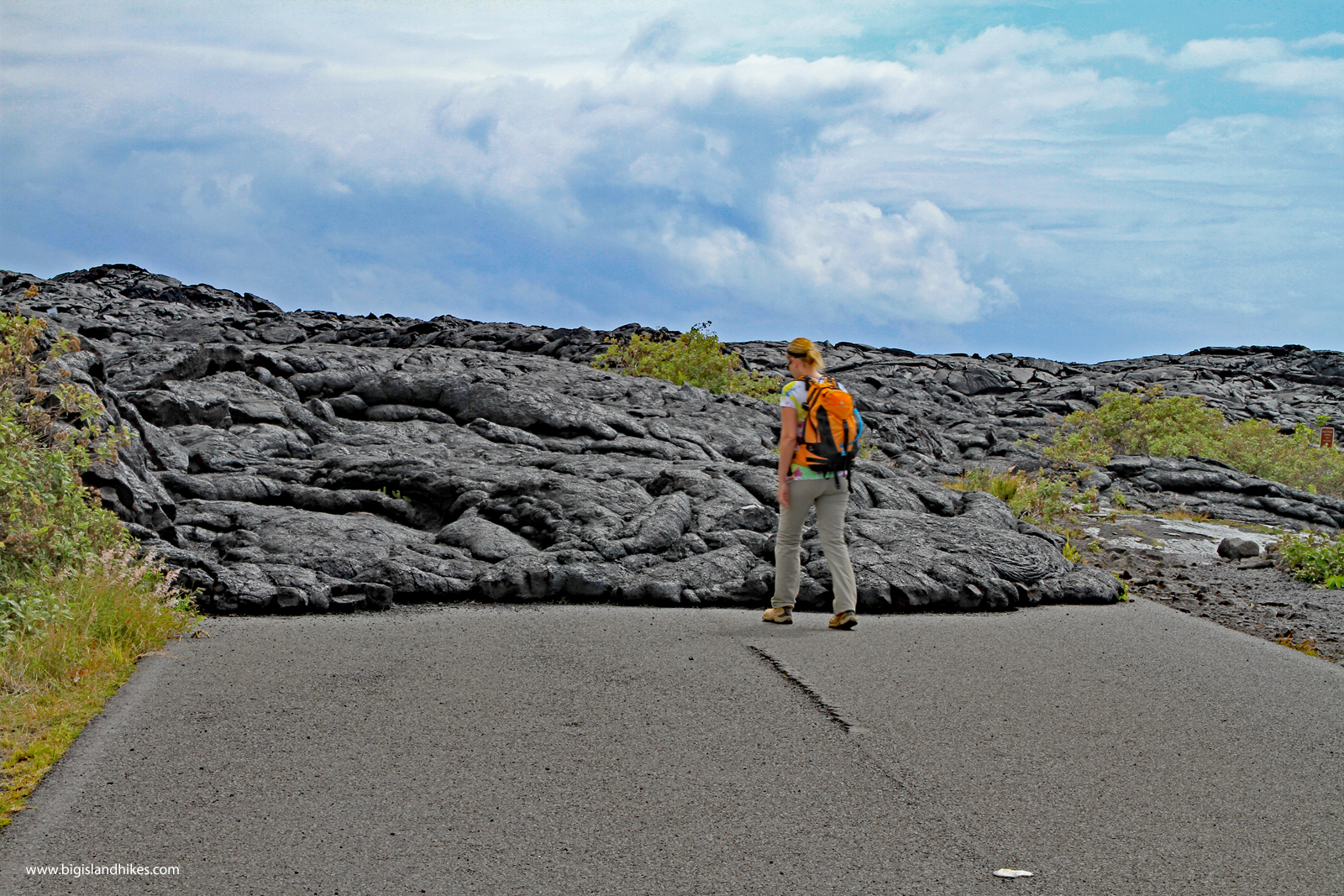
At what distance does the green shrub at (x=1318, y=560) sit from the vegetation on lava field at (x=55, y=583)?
1387 cm

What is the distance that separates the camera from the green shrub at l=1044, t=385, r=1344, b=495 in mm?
32125

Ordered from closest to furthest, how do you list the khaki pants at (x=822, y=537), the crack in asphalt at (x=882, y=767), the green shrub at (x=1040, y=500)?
the crack in asphalt at (x=882, y=767), the khaki pants at (x=822, y=537), the green shrub at (x=1040, y=500)

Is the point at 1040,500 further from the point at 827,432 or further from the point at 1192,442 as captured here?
the point at 1192,442

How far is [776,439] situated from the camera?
1980cm

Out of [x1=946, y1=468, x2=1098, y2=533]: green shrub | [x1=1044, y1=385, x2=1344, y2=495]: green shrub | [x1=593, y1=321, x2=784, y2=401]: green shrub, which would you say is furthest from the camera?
[x1=1044, y1=385, x2=1344, y2=495]: green shrub

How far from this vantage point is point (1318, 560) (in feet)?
44.7

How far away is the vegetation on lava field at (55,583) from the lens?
239 inches

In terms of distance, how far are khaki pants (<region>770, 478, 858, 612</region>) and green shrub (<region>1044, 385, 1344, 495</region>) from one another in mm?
22648

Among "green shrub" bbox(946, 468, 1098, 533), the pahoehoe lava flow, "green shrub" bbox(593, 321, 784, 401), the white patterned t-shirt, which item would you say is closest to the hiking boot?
the pahoehoe lava flow

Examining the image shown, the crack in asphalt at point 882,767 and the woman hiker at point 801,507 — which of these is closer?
the crack in asphalt at point 882,767

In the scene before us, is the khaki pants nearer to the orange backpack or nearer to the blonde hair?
the orange backpack

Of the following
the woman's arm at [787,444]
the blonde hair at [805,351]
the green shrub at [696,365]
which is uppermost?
the green shrub at [696,365]

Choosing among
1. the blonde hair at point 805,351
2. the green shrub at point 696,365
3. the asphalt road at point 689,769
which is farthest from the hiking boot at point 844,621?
the green shrub at point 696,365

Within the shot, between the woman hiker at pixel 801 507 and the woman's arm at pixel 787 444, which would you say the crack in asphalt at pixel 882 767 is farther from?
the woman's arm at pixel 787 444
